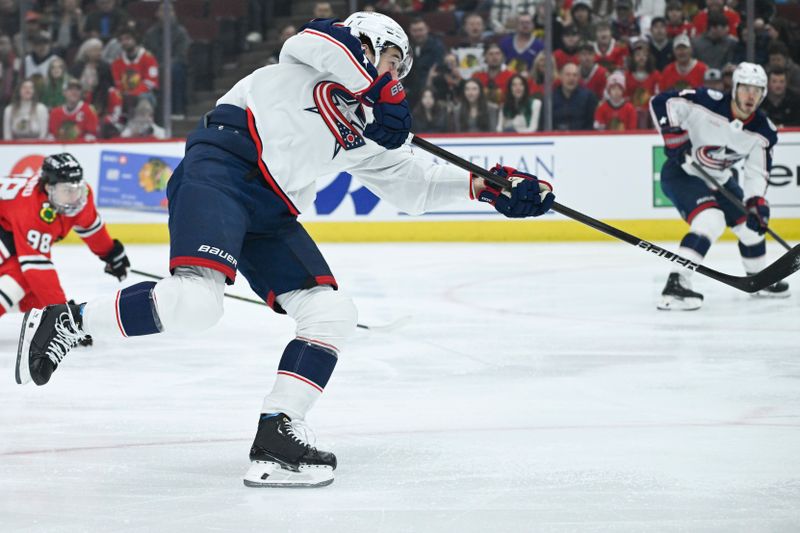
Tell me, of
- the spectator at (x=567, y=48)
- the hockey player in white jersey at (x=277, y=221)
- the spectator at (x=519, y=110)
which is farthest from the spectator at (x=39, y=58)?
the hockey player in white jersey at (x=277, y=221)

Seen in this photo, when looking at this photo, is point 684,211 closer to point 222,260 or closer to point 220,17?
point 222,260

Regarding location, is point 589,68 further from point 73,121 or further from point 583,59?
point 73,121

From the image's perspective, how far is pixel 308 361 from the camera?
8.73 feet

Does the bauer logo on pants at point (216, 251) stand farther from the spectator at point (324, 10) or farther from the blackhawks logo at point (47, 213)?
the spectator at point (324, 10)

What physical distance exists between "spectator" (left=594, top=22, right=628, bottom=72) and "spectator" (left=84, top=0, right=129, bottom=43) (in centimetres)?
369

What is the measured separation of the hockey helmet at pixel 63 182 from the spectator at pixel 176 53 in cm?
462

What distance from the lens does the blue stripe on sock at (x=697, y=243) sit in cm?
575

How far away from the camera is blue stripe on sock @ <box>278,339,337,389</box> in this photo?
8.73 feet

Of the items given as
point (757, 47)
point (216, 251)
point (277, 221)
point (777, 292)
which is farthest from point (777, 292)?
point (216, 251)

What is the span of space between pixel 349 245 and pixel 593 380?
16.6ft

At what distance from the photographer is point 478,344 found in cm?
467

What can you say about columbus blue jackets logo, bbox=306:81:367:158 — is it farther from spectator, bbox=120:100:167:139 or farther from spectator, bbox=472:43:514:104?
spectator, bbox=120:100:167:139

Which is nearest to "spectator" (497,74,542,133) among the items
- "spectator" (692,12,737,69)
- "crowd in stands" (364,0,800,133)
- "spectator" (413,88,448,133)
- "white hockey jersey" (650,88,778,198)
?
"crowd in stands" (364,0,800,133)

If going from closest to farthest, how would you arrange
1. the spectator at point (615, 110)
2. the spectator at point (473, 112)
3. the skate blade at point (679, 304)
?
the skate blade at point (679, 304) → the spectator at point (615, 110) → the spectator at point (473, 112)
